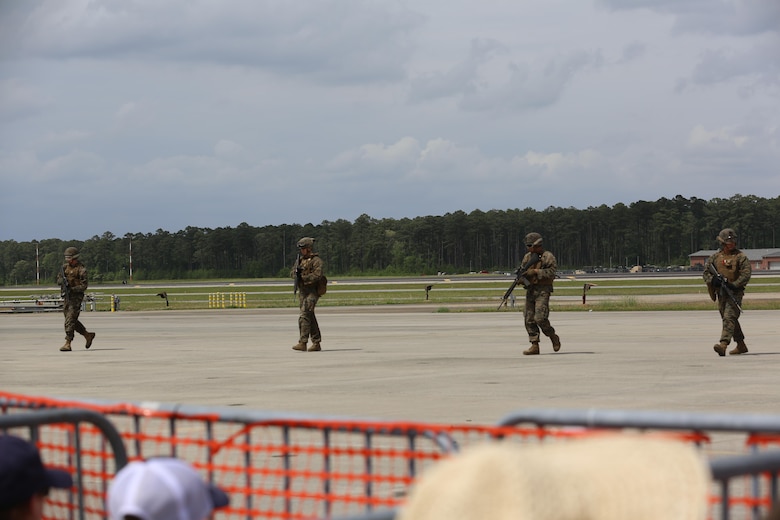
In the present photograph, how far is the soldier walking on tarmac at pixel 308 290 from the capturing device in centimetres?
2347

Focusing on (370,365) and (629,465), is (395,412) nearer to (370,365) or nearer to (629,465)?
(370,365)

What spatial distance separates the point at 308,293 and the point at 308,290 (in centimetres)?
10

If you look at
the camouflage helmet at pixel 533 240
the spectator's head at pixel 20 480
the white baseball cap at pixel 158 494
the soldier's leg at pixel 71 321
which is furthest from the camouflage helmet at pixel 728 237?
the spectator's head at pixel 20 480

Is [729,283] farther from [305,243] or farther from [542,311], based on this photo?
[305,243]

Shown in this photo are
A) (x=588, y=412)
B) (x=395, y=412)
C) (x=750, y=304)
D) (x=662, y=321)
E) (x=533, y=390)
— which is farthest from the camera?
(x=750, y=304)

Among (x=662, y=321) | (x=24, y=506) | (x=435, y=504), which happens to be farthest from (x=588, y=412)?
(x=662, y=321)

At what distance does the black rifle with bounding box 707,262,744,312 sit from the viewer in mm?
20016

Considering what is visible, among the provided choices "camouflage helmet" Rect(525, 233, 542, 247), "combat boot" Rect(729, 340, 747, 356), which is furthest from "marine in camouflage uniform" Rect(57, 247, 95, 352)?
"combat boot" Rect(729, 340, 747, 356)

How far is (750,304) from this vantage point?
4506 centimetres

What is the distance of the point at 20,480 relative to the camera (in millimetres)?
3518

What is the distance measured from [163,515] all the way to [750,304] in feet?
144

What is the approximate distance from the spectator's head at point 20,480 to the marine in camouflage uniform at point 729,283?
1740 centimetres

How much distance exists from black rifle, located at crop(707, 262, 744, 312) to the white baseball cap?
1737cm

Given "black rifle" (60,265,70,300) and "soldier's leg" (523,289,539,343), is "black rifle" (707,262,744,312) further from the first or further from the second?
"black rifle" (60,265,70,300)
